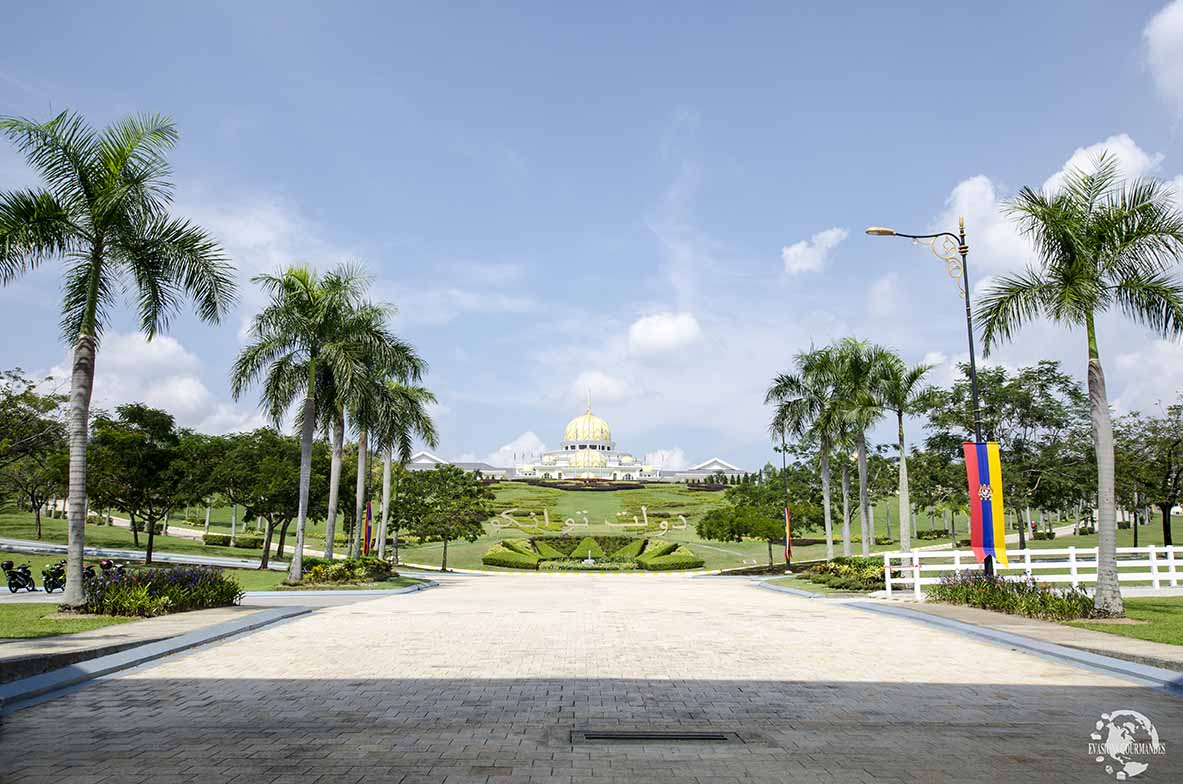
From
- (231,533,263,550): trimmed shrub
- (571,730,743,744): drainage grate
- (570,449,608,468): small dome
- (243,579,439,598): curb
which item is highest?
(570,449,608,468): small dome

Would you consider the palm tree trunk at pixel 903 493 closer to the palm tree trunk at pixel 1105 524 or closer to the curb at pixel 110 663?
the palm tree trunk at pixel 1105 524

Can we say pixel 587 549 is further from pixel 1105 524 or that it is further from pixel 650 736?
pixel 650 736

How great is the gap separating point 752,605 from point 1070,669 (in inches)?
521

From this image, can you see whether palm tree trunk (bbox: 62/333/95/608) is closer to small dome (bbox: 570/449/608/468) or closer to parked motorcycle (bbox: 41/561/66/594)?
parked motorcycle (bbox: 41/561/66/594)

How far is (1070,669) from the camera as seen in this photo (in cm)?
1188

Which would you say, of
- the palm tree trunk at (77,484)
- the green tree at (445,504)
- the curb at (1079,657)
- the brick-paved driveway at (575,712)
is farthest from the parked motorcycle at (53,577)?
the green tree at (445,504)

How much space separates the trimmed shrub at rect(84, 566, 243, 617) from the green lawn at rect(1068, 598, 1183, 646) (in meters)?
19.3

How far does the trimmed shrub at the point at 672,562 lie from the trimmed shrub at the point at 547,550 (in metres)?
10.6

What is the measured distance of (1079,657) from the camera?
1239 cm

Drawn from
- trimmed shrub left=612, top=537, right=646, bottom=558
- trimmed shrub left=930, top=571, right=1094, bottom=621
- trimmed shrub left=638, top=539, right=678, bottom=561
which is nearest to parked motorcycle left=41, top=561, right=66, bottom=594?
trimmed shrub left=930, top=571, right=1094, bottom=621

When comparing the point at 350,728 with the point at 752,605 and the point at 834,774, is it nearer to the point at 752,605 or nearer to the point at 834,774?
the point at 834,774

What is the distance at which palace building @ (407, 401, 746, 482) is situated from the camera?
6841 inches

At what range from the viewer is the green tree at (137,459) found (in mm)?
40094

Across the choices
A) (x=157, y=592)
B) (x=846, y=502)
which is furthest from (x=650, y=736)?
(x=846, y=502)
